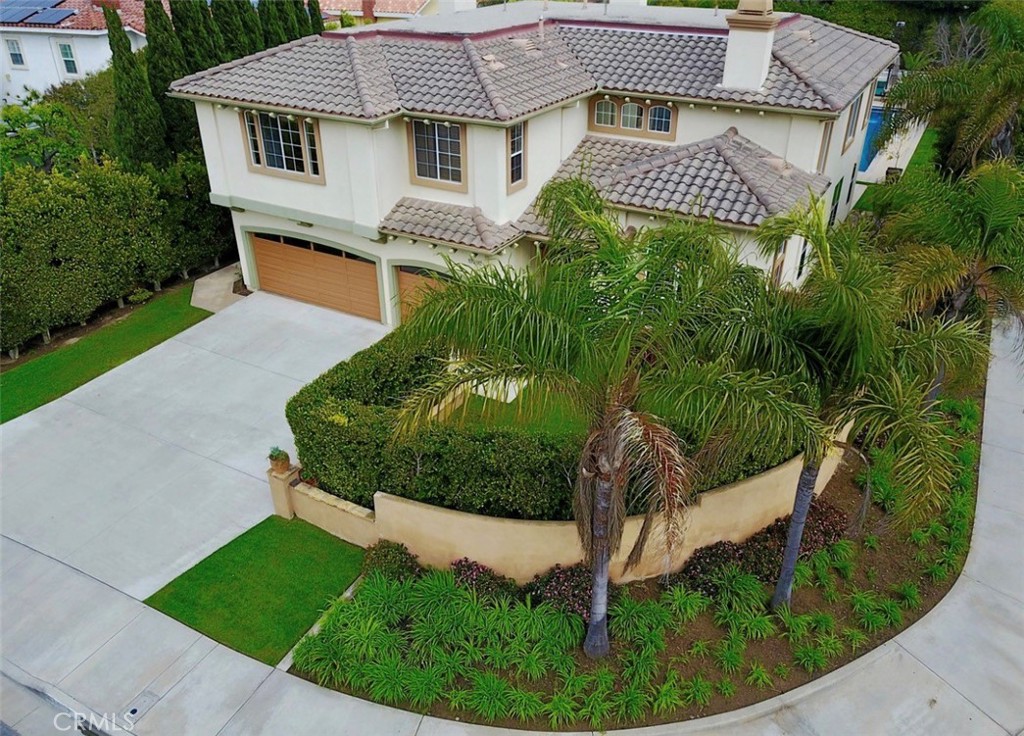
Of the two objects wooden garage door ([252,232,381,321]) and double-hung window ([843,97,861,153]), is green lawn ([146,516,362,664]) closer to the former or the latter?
wooden garage door ([252,232,381,321])

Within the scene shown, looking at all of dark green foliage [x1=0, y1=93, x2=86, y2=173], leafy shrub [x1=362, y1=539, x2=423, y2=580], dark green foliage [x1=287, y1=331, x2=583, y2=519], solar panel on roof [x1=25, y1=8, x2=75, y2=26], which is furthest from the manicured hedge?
solar panel on roof [x1=25, y1=8, x2=75, y2=26]

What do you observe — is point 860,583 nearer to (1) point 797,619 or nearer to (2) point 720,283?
(1) point 797,619

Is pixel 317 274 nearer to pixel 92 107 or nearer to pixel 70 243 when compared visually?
pixel 70 243

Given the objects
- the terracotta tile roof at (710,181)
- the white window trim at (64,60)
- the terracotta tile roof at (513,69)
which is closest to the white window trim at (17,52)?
the white window trim at (64,60)

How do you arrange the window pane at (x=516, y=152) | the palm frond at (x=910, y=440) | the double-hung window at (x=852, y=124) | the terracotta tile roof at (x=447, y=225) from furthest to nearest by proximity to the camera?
→ the double-hung window at (x=852, y=124)
the window pane at (x=516, y=152)
the terracotta tile roof at (x=447, y=225)
the palm frond at (x=910, y=440)

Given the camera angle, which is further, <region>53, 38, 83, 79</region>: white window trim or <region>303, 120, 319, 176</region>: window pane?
<region>53, 38, 83, 79</region>: white window trim

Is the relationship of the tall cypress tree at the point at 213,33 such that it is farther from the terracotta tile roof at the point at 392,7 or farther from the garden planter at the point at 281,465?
the terracotta tile roof at the point at 392,7
